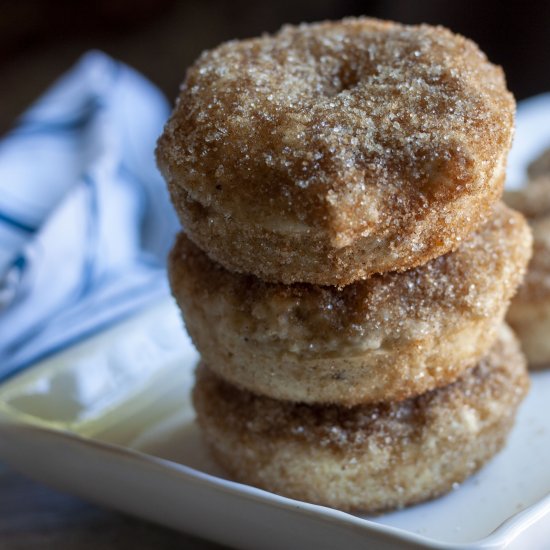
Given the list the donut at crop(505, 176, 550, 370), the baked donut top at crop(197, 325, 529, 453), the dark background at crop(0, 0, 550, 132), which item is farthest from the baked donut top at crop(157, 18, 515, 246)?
the dark background at crop(0, 0, 550, 132)

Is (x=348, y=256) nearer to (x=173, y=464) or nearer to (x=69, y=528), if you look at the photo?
(x=173, y=464)

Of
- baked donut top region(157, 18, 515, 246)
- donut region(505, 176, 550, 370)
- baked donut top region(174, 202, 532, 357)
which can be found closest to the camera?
baked donut top region(157, 18, 515, 246)

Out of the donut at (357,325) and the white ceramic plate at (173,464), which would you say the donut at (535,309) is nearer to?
the white ceramic plate at (173,464)

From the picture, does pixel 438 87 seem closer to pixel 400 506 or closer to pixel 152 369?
pixel 400 506

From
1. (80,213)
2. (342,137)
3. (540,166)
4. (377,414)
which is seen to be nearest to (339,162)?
(342,137)

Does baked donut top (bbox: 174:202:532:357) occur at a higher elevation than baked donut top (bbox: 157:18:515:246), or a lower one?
lower

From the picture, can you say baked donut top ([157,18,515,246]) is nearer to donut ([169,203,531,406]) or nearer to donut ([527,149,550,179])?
donut ([169,203,531,406])

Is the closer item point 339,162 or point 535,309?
point 339,162

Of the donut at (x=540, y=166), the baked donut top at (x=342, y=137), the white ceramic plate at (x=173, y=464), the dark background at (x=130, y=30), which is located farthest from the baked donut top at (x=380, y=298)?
the dark background at (x=130, y=30)
